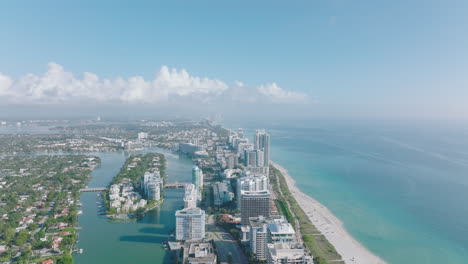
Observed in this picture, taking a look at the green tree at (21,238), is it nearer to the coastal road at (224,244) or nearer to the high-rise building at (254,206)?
the coastal road at (224,244)

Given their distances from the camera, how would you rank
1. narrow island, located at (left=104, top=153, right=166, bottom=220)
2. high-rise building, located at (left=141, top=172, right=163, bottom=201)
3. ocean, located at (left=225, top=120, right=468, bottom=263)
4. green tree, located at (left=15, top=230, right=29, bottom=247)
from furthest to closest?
high-rise building, located at (left=141, top=172, right=163, bottom=201) → narrow island, located at (left=104, top=153, right=166, bottom=220) → ocean, located at (left=225, top=120, right=468, bottom=263) → green tree, located at (left=15, top=230, right=29, bottom=247)

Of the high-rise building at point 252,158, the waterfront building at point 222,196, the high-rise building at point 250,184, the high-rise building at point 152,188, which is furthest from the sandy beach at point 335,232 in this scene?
the high-rise building at point 152,188

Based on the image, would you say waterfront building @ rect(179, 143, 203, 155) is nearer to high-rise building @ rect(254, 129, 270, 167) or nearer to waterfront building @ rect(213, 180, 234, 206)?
high-rise building @ rect(254, 129, 270, 167)

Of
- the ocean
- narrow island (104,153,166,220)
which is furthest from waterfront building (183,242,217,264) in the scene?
the ocean

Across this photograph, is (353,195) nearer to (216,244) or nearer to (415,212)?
(415,212)

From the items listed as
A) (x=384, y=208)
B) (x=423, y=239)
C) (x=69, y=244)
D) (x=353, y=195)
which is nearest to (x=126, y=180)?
(x=69, y=244)

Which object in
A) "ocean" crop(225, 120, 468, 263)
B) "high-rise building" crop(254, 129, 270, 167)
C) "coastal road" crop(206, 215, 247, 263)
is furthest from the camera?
"high-rise building" crop(254, 129, 270, 167)

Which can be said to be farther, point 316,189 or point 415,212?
point 316,189
